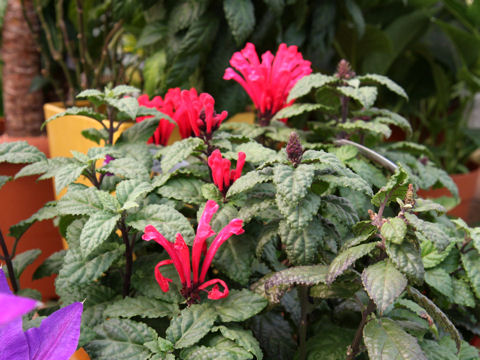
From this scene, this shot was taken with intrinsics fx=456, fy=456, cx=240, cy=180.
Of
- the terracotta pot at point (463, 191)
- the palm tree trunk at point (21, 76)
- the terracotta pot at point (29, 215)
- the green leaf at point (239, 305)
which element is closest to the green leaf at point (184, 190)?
the green leaf at point (239, 305)

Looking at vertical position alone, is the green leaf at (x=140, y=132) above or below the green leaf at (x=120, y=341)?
above

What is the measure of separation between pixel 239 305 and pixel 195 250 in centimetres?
9

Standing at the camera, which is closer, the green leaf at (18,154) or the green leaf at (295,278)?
the green leaf at (295,278)

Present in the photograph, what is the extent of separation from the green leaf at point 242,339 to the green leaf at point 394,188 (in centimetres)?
21

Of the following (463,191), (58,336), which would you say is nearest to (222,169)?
(58,336)

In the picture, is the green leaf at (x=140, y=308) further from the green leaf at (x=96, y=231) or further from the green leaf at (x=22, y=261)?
the green leaf at (x=22, y=261)

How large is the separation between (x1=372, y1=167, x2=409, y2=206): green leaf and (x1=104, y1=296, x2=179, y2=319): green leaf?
281mm

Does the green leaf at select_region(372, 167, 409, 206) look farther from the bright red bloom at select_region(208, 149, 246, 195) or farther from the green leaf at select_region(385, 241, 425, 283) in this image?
the bright red bloom at select_region(208, 149, 246, 195)

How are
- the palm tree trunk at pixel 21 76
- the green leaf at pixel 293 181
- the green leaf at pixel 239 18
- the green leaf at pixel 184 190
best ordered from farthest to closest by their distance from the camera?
1. the palm tree trunk at pixel 21 76
2. the green leaf at pixel 239 18
3. the green leaf at pixel 184 190
4. the green leaf at pixel 293 181

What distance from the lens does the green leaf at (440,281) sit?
631mm

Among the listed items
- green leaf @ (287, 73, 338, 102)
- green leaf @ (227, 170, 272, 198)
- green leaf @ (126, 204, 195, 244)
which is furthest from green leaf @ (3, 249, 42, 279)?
green leaf @ (287, 73, 338, 102)

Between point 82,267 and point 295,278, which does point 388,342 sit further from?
point 82,267

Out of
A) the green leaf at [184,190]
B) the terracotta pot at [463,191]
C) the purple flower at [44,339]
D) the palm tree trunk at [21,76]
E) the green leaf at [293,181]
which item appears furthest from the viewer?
the terracotta pot at [463,191]

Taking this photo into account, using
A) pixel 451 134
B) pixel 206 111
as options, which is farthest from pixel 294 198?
pixel 451 134
